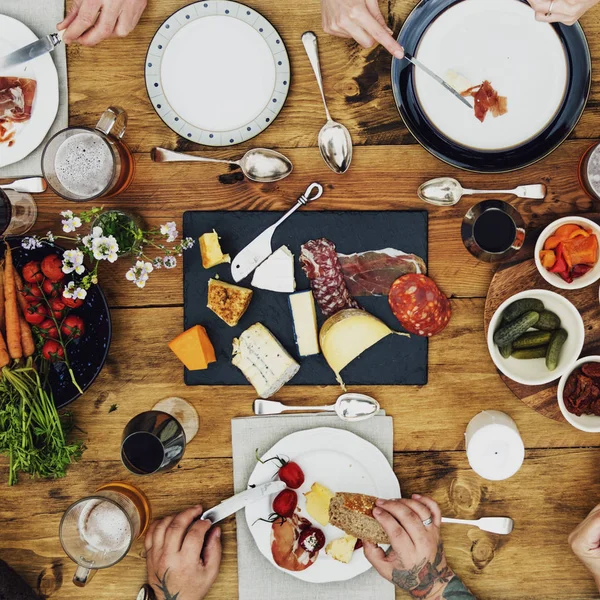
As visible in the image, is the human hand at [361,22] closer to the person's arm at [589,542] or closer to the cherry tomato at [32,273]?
the cherry tomato at [32,273]

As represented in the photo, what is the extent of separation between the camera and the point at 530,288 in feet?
4.18

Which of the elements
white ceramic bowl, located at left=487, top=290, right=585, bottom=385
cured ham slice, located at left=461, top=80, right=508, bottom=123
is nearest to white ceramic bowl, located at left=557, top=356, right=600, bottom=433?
white ceramic bowl, located at left=487, top=290, right=585, bottom=385

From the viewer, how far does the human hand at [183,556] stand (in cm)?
129

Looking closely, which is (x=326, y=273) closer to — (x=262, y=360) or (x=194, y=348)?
(x=262, y=360)

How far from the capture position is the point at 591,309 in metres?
1.27

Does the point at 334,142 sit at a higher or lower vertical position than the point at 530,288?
higher

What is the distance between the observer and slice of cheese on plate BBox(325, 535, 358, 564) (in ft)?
4.23

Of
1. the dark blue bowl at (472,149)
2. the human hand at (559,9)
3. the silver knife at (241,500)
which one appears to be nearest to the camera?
the human hand at (559,9)

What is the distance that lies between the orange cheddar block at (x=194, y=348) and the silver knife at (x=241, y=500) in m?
0.33

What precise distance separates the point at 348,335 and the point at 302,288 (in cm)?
17

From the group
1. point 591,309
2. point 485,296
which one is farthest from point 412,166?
point 591,309

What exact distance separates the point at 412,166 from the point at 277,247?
38 centimetres

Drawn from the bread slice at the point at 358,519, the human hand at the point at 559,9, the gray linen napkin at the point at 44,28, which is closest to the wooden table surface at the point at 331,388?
the gray linen napkin at the point at 44,28

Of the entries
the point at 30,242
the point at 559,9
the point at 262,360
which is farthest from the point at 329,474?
the point at 559,9
